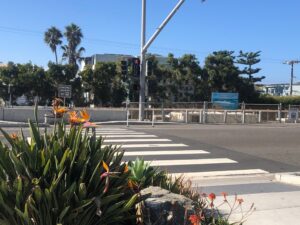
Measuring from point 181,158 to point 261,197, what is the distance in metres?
5.34

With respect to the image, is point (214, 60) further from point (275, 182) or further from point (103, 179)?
point (103, 179)

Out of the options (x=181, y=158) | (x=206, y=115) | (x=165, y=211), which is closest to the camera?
(x=165, y=211)

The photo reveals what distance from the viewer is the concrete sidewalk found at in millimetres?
5985

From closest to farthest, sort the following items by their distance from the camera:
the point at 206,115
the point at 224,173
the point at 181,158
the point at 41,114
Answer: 1. the point at 224,173
2. the point at 181,158
3. the point at 41,114
4. the point at 206,115

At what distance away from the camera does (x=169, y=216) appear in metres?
4.35

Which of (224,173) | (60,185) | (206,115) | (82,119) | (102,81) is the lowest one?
(224,173)

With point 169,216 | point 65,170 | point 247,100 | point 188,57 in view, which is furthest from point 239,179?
point 247,100

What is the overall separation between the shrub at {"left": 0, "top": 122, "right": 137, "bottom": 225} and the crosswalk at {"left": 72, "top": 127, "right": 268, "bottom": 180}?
15.0 ft

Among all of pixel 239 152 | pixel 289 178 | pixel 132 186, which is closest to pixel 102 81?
pixel 239 152

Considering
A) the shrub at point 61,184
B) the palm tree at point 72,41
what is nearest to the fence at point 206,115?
the shrub at point 61,184

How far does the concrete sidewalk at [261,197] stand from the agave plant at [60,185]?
2.05m

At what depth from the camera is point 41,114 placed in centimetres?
2839

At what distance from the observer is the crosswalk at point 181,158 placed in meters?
10.7

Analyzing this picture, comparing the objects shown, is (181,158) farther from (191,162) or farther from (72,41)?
(72,41)
